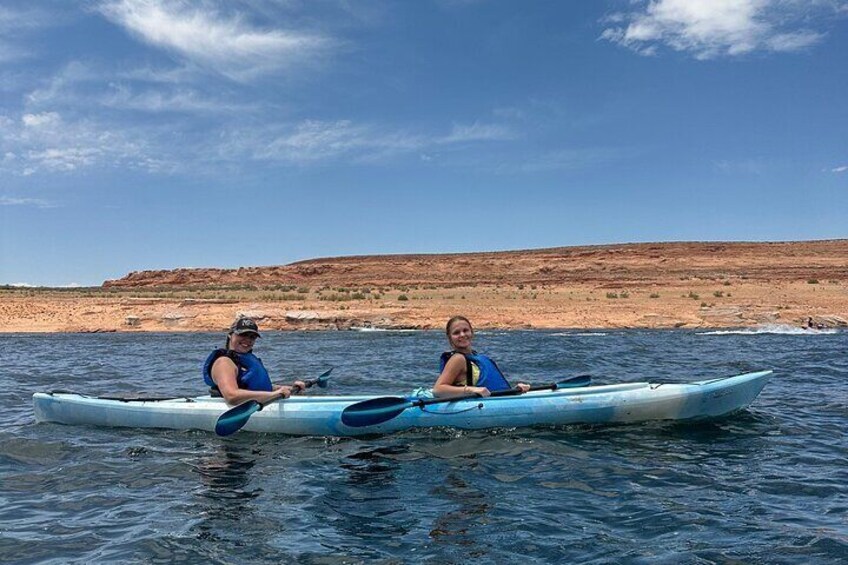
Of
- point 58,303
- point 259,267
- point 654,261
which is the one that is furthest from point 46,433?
point 259,267

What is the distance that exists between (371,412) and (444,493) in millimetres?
1902

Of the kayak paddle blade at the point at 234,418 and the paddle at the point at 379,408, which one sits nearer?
the kayak paddle blade at the point at 234,418

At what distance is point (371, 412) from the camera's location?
7.73 metres

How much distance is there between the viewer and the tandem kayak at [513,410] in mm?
7965

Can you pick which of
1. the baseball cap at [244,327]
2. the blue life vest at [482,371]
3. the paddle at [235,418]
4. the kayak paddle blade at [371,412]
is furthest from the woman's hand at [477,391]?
the baseball cap at [244,327]

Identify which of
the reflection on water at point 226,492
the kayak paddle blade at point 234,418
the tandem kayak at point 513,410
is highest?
the kayak paddle blade at point 234,418

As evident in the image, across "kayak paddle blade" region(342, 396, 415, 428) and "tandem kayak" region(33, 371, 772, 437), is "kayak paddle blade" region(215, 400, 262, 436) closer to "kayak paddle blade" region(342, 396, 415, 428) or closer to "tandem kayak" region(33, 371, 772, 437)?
"tandem kayak" region(33, 371, 772, 437)

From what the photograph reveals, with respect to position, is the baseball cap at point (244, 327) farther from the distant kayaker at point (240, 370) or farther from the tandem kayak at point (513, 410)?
the tandem kayak at point (513, 410)

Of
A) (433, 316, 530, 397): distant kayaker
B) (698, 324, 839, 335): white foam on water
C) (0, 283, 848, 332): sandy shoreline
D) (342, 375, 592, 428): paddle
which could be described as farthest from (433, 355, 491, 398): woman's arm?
(0, 283, 848, 332): sandy shoreline

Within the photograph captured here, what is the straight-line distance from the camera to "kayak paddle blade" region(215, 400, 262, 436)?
7523 millimetres

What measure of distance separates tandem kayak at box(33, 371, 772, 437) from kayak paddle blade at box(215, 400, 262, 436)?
0.46 metres

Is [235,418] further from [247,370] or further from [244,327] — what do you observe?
[244,327]

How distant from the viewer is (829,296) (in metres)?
29.6

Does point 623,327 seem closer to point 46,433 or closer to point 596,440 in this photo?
point 596,440
